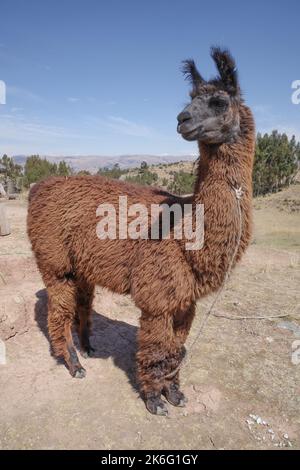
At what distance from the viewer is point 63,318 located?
351 centimetres

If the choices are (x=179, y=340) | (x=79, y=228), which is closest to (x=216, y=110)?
(x=79, y=228)

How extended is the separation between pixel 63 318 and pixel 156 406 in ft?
4.27

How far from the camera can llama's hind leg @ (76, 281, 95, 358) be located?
3765mm

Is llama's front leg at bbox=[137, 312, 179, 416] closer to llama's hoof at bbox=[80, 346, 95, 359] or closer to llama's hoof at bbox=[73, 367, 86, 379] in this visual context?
Result: llama's hoof at bbox=[73, 367, 86, 379]

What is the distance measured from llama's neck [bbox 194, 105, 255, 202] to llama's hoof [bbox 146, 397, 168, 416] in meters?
2.02

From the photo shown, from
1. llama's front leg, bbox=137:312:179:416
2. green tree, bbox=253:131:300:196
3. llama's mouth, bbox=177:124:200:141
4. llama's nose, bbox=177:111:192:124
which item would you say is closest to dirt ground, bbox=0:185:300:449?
llama's front leg, bbox=137:312:179:416

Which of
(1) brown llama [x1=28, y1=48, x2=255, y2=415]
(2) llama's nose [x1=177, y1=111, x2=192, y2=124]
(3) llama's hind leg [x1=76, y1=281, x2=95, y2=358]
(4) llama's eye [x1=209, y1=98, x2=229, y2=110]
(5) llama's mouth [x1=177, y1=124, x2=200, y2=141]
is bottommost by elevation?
(3) llama's hind leg [x1=76, y1=281, x2=95, y2=358]

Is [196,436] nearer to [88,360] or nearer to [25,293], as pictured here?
[88,360]

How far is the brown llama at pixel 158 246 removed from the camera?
7.73ft

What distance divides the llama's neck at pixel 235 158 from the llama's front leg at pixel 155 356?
4.14 feet

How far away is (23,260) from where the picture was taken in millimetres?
5578

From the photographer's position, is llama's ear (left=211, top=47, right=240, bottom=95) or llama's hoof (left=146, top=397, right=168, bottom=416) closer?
llama's ear (left=211, top=47, right=240, bottom=95)
